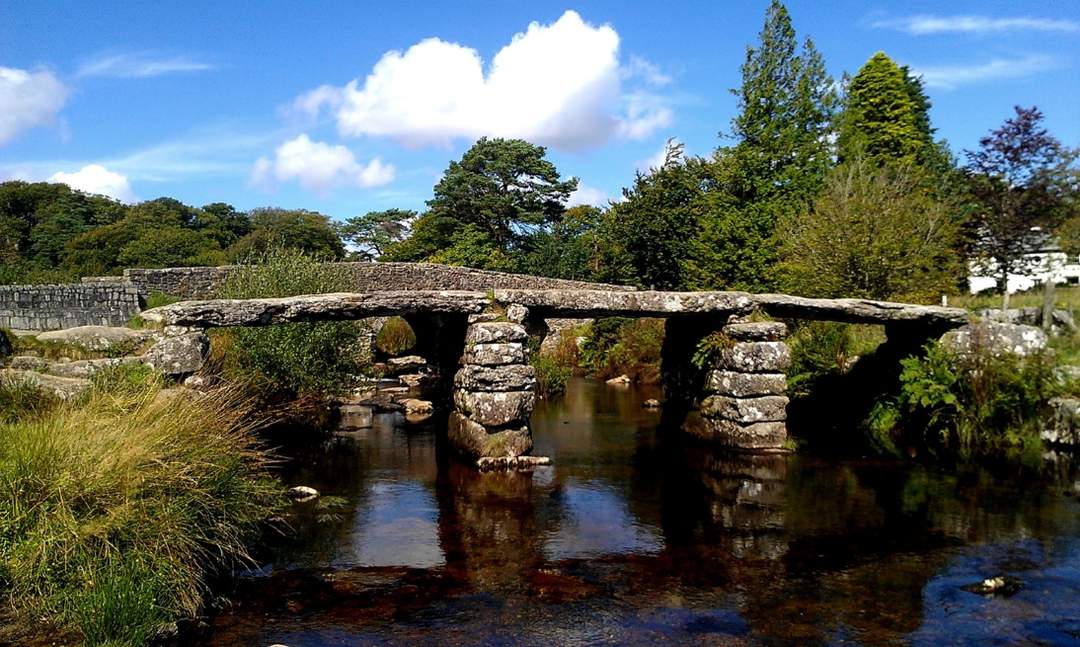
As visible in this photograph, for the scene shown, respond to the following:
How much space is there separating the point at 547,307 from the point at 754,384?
3.53 metres

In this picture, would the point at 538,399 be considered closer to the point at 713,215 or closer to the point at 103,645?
the point at 713,215

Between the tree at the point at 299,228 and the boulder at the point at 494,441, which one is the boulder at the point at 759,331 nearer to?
the boulder at the point at 494,441

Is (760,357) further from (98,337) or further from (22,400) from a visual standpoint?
(98,337)

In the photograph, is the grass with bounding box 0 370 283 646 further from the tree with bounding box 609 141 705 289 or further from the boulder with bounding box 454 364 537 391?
the tree with bounding box 609 141 705 289

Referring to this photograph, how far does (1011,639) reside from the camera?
592 cm

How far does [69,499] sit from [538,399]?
44.0 feet

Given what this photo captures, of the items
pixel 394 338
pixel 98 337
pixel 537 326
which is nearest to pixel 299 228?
pixel 394 338

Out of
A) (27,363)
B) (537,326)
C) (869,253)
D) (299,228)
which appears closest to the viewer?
(27,363)

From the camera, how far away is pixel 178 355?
9711 mm

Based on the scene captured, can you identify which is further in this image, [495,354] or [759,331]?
[759,331]

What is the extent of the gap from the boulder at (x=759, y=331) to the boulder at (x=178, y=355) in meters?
7.84

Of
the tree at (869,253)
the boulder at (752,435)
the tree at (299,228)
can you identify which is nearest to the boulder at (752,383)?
the boulder at (752,435)

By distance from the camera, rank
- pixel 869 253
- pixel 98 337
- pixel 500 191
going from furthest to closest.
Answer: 1. pixel 500 191
2. pixel 869 253
3. pixel 98 337

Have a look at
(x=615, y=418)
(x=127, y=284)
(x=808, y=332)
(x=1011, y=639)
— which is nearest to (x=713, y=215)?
(x=808, y=332)
